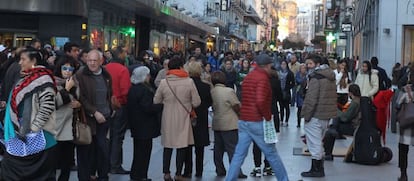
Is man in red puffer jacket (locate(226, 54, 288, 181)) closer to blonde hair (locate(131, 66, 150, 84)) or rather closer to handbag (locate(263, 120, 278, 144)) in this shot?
handbag (locate(263, 120, 278, 144))

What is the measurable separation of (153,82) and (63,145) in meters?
6.51

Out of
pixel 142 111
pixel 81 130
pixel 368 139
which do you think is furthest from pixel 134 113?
pixel 368 139

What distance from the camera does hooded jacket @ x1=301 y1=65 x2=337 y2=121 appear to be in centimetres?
961

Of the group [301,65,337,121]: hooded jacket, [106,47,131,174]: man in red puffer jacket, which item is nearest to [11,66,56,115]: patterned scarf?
[106,47,131,174]: man in red puffer jacket

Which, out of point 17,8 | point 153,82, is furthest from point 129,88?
point 17,8

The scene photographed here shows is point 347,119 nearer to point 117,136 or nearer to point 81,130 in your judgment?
point 117,136

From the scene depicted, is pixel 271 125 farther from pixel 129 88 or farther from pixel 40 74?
pixel 40 74

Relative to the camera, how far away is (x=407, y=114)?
29.4 ft

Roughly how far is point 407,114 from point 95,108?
4239 mm

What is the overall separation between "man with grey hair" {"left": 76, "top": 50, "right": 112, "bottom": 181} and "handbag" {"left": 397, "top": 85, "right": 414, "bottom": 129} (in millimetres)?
4015

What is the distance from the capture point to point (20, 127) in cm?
691

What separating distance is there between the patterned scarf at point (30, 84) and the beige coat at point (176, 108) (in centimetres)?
226

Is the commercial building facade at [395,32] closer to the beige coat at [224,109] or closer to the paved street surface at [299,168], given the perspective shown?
the paved street surface at [299,168]

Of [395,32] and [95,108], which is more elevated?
[395,32]
